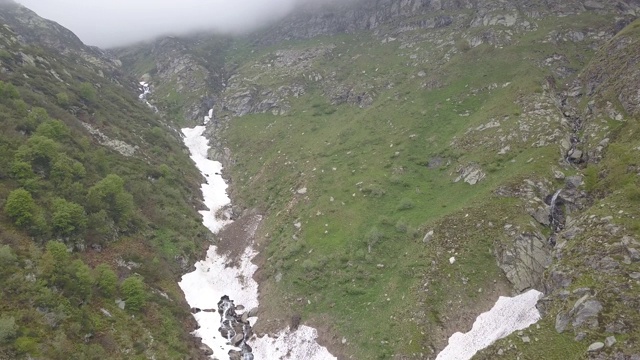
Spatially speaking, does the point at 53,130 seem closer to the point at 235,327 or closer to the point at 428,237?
the point at 235,327

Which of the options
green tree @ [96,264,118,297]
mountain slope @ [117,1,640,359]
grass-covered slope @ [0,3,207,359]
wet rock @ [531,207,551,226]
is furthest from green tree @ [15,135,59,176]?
wet rock @ [531,207,551,226]

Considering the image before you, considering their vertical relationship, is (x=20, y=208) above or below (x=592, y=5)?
below

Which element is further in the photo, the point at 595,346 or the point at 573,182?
the point at 573,182

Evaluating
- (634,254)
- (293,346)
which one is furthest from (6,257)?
(634,254)

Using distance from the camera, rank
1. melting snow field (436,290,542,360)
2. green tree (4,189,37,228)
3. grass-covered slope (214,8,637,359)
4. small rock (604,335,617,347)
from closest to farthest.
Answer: small rock (604,335,617,347) → melting snow field (436,290,542,360) → green tree (4,189,37,228) → grass-covered slope (214,8,637,359)

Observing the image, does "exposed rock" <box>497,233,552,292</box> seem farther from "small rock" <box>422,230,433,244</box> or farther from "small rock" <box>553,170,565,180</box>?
"small rock" <box>553,170,565,180</box>

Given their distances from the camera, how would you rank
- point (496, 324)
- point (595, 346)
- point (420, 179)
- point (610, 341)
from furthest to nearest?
1. point (420, 179)
2. point (496, 324)
3. point (595, 346)
4. point (610, 341)

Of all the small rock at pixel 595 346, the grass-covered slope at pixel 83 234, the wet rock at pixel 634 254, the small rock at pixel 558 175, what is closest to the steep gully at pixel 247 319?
the grass-covered slope at pixel 83 234
